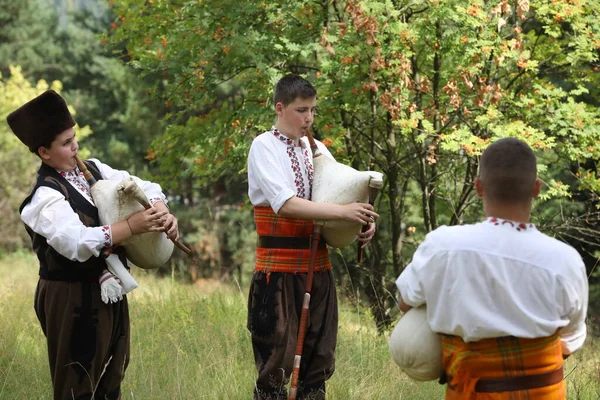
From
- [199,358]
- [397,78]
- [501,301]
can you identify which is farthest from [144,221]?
[397,78]

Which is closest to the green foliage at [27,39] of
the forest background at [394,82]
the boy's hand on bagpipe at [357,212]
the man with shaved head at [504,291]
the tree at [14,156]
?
the tree at [14,156]

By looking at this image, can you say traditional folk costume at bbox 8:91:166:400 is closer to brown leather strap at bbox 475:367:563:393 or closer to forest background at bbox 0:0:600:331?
brown leather strap at bbox 475:367:563:393

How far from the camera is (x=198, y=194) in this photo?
24484 mm

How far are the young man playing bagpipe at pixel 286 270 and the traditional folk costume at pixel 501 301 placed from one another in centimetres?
140

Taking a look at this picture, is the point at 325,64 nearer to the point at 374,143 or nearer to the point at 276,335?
the point at 374,143

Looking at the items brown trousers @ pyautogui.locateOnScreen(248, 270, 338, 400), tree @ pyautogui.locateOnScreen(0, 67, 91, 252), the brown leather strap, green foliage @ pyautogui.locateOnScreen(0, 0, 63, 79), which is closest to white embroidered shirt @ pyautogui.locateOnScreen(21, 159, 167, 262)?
brown trousers @ pyautogui.locateOnScreen(248, 270, 338, 400)

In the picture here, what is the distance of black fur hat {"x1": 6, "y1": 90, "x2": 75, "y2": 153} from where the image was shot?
3.62m

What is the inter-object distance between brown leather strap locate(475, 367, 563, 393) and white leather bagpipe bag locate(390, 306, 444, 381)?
0.17 m

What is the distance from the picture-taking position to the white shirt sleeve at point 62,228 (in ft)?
11.2

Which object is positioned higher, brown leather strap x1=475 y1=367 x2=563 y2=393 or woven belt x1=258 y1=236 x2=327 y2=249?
woven belt x1=258 y1=236 x2=327 y2=249

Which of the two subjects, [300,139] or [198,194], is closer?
[300,139]

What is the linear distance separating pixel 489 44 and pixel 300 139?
11.4 ft

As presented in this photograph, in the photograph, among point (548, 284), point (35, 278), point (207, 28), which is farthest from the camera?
point (35, 278)

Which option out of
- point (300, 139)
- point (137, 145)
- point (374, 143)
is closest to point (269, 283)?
point (300, 139)
